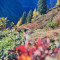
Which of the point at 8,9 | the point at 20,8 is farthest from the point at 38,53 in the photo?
the point at 20,8

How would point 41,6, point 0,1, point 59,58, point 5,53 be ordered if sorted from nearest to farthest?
point 59,58 < point 5,53 < point 41,6 < point 0,1

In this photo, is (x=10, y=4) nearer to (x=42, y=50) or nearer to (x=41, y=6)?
(x=41, y=6)

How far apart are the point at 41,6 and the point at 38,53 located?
35.5 m

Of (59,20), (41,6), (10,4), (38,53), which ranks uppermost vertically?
(10,4)

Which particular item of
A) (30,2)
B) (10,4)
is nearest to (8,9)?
(10,4)

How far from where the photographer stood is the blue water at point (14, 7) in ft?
287

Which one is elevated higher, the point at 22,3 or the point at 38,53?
the point at 22,3

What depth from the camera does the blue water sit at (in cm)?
8762

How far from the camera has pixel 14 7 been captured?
317 feet

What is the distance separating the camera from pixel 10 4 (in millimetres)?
95812

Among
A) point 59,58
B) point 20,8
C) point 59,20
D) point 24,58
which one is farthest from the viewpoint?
point 20,8

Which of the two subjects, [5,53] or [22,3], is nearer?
[5,53]

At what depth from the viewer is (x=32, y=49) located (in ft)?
4.49

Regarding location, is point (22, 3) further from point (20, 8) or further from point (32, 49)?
point (32, 49)
